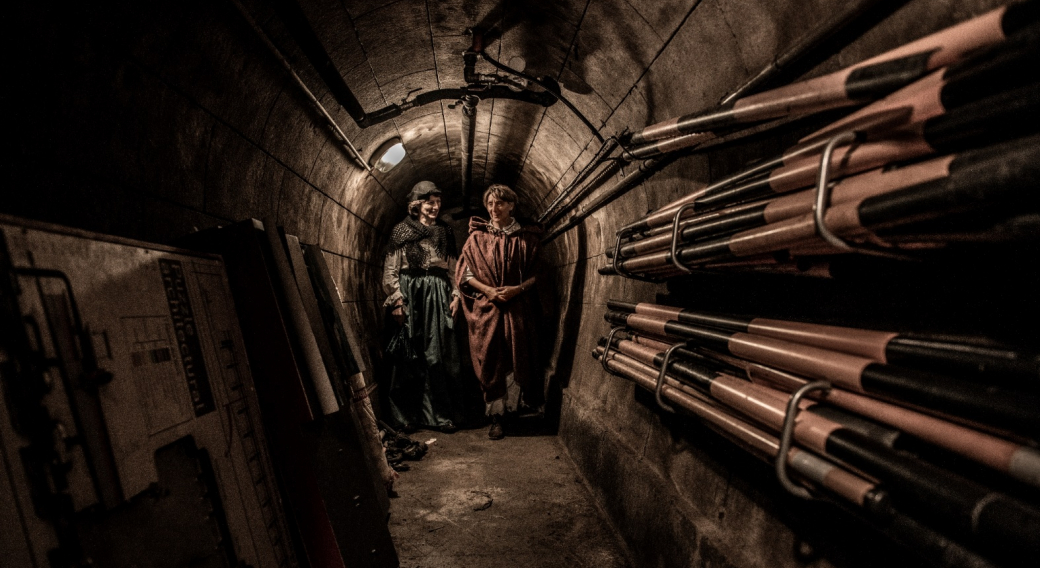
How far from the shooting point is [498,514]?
11.5 ft

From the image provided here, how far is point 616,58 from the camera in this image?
296 cm

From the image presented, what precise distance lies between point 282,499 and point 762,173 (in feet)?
7.82

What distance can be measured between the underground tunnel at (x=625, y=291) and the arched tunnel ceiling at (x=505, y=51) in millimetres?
30

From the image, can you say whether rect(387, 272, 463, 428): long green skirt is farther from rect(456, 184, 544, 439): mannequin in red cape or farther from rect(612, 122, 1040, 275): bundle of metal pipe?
rect(612, 122, 1040, 275): bundle of metal pipe

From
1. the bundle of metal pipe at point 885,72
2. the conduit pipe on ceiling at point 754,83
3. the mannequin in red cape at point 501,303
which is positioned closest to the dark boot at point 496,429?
the mannequin in red cape at point 501,303

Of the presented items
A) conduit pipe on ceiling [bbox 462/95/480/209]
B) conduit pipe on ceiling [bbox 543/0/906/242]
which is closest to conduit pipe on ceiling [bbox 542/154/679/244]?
conduit pipe on ceiling [bbox 543/0/906/242]

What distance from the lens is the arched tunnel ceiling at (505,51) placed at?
270cm

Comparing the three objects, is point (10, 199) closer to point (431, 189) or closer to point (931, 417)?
point (931, 417)

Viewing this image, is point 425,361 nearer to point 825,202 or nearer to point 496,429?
point 496,429

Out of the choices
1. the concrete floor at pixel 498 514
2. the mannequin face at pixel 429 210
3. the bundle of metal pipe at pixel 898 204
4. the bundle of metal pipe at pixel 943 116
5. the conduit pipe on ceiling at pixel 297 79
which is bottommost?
the concrete floor at pixel 498 514

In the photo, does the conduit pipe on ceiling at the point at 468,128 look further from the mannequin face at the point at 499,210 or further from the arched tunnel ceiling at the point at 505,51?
the mannequin face at the point at 499,210

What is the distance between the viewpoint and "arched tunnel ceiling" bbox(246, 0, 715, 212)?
270cm

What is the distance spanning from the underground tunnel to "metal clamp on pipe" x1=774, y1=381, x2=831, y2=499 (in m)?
0.01

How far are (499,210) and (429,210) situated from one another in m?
1.33
